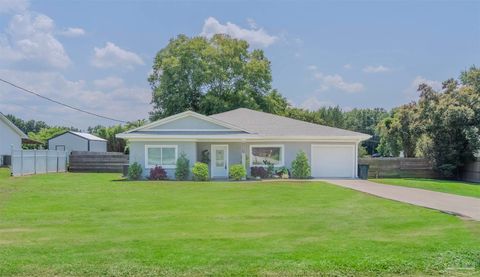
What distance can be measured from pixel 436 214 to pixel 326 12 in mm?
9043

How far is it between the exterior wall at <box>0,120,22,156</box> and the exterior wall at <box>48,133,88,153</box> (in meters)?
4.76

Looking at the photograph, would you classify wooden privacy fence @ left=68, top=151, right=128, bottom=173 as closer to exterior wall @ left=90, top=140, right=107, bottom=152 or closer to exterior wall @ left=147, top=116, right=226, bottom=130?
exterior wall @ left=147, top=116, right=226, bottom=130

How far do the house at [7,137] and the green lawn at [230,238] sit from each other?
25337 mm

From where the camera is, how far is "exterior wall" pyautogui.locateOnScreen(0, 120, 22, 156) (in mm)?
Result: 37219

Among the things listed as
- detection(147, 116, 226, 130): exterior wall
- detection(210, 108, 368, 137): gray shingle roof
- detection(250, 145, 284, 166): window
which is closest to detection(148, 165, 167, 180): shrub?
detection(147, 116, 226, 130): exterior wall

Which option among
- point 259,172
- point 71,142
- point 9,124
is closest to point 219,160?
point 259,172

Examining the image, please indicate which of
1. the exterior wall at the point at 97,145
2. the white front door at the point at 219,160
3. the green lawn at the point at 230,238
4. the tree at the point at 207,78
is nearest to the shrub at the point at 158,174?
the white front door at the point at 219,160

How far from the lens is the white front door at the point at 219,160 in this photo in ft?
86.6

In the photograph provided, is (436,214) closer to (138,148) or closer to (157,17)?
(157,17)

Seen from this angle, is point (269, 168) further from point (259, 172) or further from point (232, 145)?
point (232, 145)

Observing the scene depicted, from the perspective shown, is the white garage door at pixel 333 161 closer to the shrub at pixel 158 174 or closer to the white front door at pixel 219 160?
the white front door at pixel 219 160

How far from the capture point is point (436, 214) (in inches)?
449

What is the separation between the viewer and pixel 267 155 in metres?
26.4

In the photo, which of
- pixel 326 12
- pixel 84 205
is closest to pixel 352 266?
pixel 84 205
